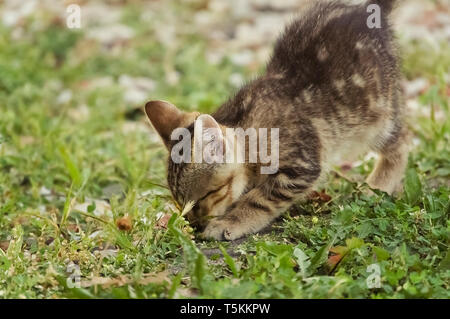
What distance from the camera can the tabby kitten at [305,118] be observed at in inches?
152

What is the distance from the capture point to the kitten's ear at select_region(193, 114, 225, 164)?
11.9ft

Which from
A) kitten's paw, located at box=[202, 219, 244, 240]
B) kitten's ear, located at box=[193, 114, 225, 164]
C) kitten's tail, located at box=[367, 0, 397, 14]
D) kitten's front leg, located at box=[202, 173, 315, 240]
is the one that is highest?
kitten's tail, located at box=[367, 0, 397, 14]

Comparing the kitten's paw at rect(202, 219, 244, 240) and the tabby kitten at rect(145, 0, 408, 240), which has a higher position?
the tabby kitten at rect(145, 0, 408, 240)

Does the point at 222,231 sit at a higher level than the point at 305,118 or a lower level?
lower

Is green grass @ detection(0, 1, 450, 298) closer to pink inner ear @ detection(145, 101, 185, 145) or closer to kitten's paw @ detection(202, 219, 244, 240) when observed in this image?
kitten's paw @ detection(202, 219, 244, 240)

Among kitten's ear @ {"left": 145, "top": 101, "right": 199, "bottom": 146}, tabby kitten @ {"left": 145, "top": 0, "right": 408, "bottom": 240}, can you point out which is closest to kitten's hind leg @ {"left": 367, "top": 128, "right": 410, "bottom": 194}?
tabby kitten @ {"left": 145, "top": 0, "right": 408, "bottom": 240}

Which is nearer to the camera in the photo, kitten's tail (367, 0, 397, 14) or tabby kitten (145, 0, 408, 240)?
tabby kitten (145, 0, 408, 240)

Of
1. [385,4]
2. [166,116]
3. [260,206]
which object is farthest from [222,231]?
[385,4]

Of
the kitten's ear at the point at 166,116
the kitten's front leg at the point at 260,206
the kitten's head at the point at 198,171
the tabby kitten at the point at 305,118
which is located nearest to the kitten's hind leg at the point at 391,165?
the tabby kitten at the point at 305,118

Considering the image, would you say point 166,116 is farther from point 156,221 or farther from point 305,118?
point 305,118

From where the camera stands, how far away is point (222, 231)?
3.77m

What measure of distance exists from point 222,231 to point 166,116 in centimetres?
74

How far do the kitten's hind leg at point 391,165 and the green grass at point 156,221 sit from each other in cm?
12

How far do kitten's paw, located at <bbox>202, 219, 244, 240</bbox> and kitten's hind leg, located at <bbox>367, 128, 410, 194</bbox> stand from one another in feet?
3.90
